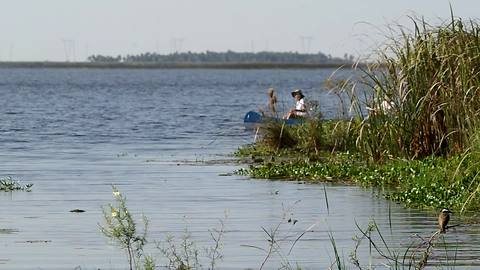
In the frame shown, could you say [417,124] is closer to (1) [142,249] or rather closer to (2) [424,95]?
(2) [424,95]

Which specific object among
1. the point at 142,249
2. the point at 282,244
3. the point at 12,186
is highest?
the point at 142,249

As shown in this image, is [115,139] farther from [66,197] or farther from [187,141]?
[66,197]

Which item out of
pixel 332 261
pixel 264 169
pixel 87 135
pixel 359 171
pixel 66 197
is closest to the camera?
pixel 332 261

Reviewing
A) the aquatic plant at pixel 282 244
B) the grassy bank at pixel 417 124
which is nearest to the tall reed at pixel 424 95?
the grassy bank at pixel 417 124

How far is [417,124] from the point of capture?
2034 centimetres

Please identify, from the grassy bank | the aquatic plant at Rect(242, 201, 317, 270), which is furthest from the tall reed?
the aquatic plant at Rect(242, 201, 317, 270)

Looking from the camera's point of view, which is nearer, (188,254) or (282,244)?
(188,254)

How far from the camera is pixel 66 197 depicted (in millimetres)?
19156

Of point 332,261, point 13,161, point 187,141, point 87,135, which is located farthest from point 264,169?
point 87,135

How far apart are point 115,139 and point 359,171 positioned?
56.7ft

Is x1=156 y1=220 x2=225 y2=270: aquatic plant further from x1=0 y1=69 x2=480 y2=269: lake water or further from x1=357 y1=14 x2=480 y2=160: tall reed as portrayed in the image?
x1=357 y1=14 x2=480 y2=160: tall reed

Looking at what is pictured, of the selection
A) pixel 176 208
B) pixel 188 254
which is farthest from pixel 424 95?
pixel 188 254

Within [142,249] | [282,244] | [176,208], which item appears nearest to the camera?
[142,249]

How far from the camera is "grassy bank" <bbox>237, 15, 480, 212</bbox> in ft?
58.0
